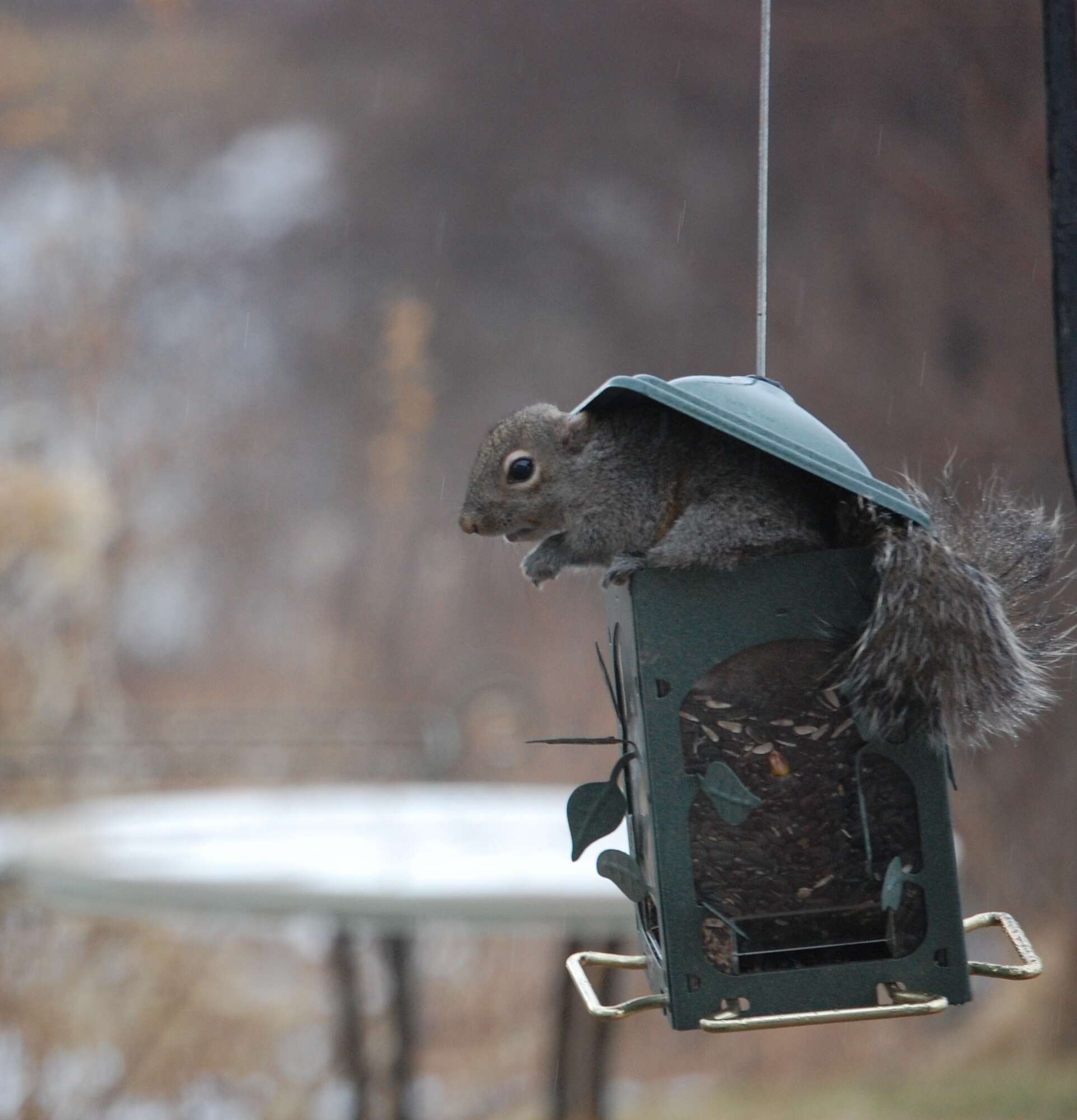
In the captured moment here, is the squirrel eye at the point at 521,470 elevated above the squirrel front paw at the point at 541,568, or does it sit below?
above

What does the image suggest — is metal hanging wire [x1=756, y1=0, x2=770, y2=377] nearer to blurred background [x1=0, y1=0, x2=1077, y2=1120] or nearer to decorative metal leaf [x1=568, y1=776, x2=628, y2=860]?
decorative metal leaf [x1=568, y1=776, x2=628, y2=860]

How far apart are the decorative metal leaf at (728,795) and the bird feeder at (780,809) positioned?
0.01 m

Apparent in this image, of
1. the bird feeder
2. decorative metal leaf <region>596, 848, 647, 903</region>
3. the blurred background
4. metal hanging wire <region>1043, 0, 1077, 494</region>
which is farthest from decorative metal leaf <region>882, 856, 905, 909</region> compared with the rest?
the blurred background

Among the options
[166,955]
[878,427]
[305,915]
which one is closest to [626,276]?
[878,427]

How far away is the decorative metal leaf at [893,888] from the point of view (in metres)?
0.86

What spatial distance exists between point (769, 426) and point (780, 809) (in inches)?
10.6

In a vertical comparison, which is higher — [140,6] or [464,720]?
[140,6]

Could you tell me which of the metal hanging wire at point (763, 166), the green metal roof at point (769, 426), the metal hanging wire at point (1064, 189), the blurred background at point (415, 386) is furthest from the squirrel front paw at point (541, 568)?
the blurred background at point (415, 386)

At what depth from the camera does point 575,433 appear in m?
0.95

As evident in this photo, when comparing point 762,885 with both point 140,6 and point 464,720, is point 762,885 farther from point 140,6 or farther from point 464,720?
point 140,6

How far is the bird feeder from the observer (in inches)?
35.3

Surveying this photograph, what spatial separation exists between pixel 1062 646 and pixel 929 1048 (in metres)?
3.52

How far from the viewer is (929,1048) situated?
13.2 ft

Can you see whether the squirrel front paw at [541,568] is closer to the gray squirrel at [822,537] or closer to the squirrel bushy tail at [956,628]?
the gray squirrel at [822,537]
